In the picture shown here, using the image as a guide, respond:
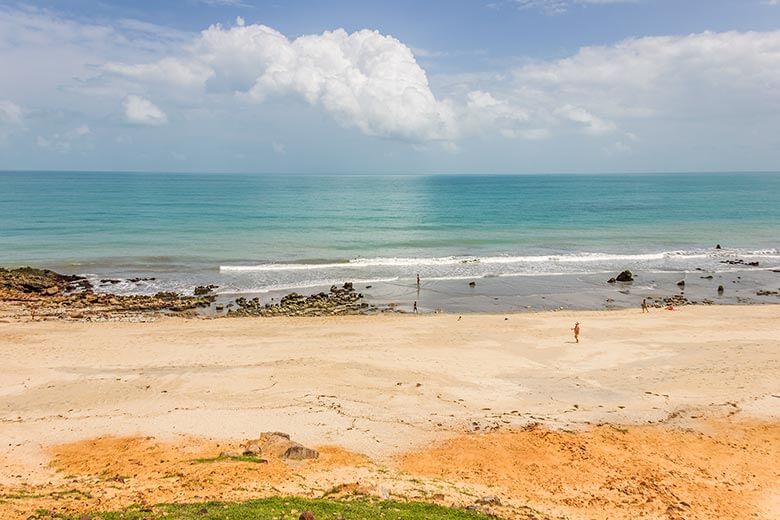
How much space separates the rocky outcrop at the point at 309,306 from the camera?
32.0 meters

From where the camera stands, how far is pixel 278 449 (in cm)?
1445

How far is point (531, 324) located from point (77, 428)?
2130 centimetres

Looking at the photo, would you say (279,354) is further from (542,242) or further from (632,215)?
(632,215)

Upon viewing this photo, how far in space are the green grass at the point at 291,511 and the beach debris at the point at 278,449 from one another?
2588 millimetres

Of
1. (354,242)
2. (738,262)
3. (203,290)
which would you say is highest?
(354,242)

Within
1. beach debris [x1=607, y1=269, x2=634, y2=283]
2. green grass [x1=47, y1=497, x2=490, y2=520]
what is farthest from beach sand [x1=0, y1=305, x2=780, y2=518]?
beach debris [x1=607, y1=269, x2=634, y2=283]

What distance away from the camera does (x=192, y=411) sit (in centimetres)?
1747

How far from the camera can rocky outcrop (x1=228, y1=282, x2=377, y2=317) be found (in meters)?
32.0

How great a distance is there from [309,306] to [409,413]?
55.5 feet

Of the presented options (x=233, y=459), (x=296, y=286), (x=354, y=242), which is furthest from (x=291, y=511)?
(x=354, y=242)

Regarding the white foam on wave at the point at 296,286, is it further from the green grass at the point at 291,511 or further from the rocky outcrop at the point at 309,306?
the green grass at the point at 291,511

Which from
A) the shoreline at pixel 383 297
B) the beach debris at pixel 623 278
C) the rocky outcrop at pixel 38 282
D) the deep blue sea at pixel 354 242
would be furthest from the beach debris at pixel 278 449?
the beach debris at pixel 623 278

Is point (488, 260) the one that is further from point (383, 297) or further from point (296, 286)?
point (296, 286)

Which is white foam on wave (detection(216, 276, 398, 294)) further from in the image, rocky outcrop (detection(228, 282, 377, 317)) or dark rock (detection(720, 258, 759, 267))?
dark rock (detection(720, 258, 759, 267))
